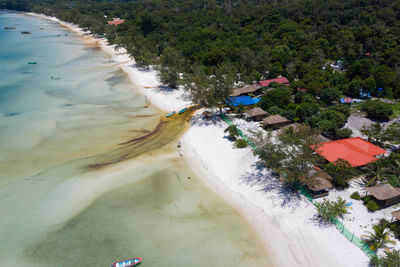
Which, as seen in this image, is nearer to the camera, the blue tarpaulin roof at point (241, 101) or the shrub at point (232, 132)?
the shrub at point (232, 132)

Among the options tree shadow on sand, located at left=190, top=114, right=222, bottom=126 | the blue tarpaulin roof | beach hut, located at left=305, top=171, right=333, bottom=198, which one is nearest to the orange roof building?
beach hut, located at left=305, top=171, right=333, bottom=198

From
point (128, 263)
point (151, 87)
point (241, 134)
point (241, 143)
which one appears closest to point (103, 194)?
point (128, 263)

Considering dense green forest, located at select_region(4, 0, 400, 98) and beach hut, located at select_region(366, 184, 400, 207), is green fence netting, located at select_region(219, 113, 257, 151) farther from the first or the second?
dense green forest, located at select_region(4, 0, 400, 98)

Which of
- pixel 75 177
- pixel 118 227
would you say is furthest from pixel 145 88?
pixel 118 227

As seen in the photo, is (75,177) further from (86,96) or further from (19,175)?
(86,96)

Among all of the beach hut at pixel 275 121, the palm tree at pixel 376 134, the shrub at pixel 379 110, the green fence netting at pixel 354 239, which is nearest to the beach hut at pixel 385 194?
the green fence netting at pixel 354 239

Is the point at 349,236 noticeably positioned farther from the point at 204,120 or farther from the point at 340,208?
the point at 204,120

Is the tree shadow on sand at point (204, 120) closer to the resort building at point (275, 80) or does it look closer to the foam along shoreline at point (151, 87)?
the foam along shoreline at point (151, 87)
